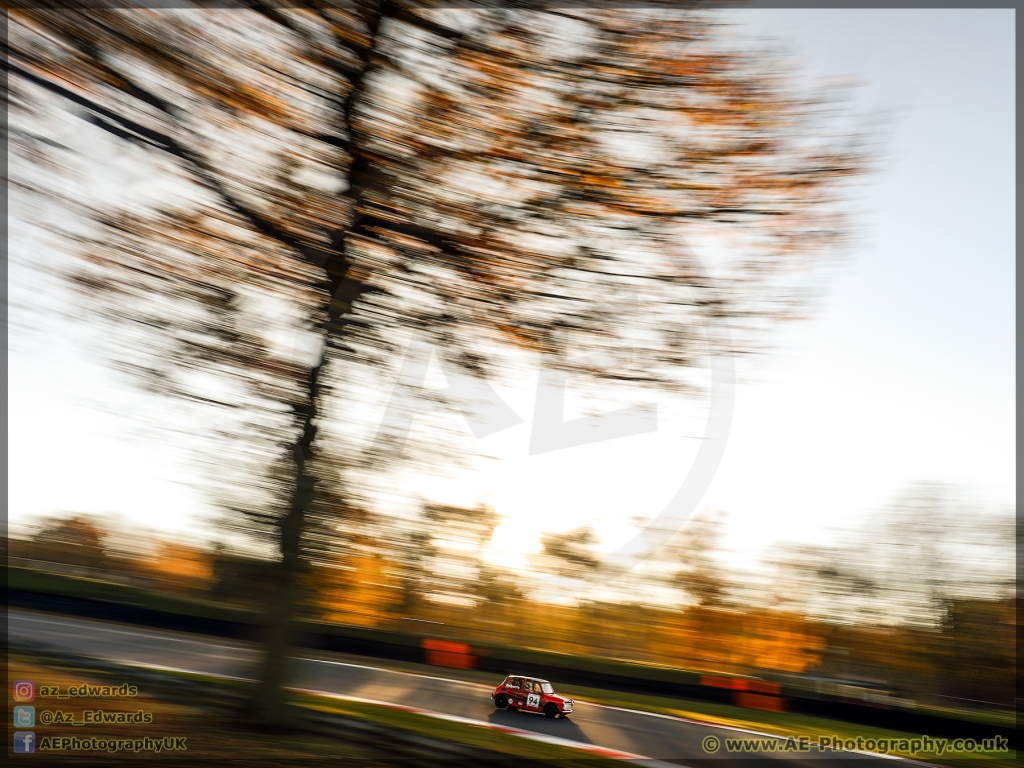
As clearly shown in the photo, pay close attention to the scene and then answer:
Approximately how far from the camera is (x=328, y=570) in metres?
5.96

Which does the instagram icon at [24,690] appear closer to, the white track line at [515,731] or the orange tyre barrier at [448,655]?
the white track line at [515,731]

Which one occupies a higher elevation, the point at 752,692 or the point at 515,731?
the point at 515,731

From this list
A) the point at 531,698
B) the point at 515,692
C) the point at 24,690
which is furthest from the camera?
the point at 515,692

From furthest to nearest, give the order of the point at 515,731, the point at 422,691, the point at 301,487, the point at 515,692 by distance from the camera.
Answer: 1. the point at 422,691
2. the point at 515,692
3. the point at 515,731
4. the point at 301,487

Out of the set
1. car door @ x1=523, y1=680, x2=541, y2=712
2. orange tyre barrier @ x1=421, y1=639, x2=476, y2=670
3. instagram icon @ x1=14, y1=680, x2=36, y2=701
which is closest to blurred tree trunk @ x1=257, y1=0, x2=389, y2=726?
instagram icon @ x1=14, y1=680, x2=36, y2=701

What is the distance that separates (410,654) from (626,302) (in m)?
13.9

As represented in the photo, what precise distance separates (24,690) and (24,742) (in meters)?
0.53

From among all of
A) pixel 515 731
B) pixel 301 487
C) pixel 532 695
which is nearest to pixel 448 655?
pixel 532 695

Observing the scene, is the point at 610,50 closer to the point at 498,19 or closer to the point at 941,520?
the point at 498,19

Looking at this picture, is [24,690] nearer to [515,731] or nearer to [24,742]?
[24,742]

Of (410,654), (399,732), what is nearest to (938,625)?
(410,654)

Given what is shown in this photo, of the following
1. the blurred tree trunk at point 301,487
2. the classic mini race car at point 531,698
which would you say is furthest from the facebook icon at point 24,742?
the classic mini race car at point 531,698

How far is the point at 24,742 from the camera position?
4.45 metres

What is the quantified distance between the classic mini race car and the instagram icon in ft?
26.9
